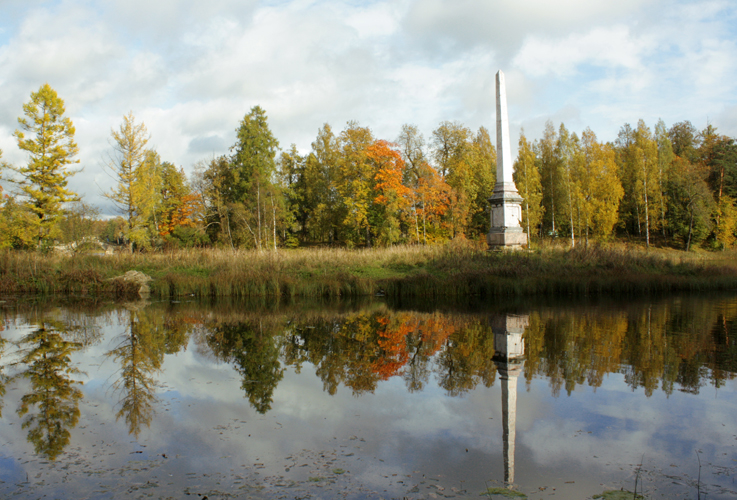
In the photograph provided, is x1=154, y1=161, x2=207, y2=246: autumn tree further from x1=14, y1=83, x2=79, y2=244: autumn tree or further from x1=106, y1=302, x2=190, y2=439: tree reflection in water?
x1=106, y1=302, x2=190, y2=439: tree reflection in water

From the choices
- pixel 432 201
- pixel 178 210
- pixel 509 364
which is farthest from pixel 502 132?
pixel 178 210

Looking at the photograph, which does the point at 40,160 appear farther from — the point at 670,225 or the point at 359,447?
the point at 670,225

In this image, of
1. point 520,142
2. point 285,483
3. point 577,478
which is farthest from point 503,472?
point 520,142

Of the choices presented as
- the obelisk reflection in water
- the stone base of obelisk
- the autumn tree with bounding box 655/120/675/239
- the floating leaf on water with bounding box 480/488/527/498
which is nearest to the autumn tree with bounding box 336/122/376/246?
the stone base of obelisk

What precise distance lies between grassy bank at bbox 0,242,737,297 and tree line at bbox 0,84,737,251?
1052 centimetres

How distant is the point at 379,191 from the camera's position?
34.9 m

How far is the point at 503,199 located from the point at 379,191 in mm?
14137

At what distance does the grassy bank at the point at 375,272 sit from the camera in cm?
1527

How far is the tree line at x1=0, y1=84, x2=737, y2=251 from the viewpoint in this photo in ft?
93.9

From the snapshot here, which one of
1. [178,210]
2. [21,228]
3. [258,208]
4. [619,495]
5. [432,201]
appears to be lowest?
[619,495]

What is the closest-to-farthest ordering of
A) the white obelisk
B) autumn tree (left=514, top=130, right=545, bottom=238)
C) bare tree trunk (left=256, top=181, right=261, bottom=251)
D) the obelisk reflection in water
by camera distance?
the obelisk reflection in water, the white obelisk, bare tree trunk (left=256, top=181, right=261, bottom=251), autumn tree (left=514, top=130, right=545, bottom=238)

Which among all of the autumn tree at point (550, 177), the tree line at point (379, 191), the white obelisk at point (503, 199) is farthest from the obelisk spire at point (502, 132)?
the autumn tree at point (550, 177)

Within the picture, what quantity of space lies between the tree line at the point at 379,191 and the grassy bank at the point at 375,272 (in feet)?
34.5

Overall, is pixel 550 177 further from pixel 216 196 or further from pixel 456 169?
pixel 216 196
